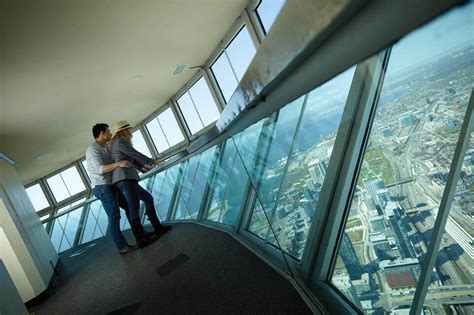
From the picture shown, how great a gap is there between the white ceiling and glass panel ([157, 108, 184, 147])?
5.40ft

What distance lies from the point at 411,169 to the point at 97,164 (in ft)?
12.1

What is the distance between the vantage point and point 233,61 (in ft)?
28.8

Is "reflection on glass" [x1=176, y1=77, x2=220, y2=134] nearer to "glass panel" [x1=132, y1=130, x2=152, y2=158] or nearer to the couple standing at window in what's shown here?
"glass panel" [x1=132, y1=130, x2=152, y2=158]

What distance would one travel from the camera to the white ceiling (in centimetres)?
482

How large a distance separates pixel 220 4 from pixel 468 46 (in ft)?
21.7

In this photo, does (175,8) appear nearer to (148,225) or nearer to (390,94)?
(148,225)

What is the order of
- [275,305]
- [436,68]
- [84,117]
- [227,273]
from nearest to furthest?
[436,68] → [275,305] → [227,273] → [84,117]

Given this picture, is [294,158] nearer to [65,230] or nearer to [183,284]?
[183,284]

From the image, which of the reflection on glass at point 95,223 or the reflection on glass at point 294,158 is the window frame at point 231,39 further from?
the reflection on glass at point 294,158

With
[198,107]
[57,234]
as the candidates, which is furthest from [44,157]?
[198,107]

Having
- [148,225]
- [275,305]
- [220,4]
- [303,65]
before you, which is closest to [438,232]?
[303,65]

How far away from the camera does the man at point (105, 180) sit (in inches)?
154

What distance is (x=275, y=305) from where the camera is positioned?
4.89 ft

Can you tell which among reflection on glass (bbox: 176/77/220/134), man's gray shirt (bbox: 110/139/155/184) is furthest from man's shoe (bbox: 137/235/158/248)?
reflection on glass (bbox: 176/77/220/134)
